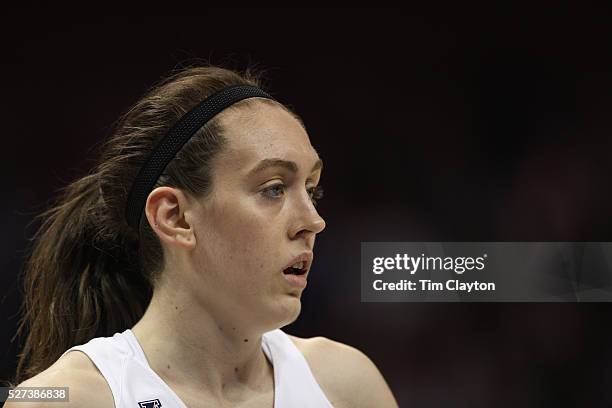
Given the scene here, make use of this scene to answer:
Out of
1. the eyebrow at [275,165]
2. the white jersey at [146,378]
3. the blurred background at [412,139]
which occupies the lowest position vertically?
the white jersey at [146,378]

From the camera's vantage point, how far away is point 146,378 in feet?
3.76

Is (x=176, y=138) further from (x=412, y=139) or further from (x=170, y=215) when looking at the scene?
(x=412, y=139)

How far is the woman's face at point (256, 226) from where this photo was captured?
3.72ft

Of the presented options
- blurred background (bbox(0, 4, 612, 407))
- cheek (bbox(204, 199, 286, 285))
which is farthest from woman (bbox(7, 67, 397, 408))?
blurred background (bbox(0, 4, 612, 407))

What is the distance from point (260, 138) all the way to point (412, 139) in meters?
0.75

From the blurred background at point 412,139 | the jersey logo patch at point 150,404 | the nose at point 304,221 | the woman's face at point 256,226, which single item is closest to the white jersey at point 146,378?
the jersey logo patch at point 150,404

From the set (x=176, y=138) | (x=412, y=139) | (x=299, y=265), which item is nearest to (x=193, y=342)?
(x=299, y=265)

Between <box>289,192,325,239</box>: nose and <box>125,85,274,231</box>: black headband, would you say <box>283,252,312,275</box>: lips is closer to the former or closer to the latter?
<box>289,192,325,239</box>: nose

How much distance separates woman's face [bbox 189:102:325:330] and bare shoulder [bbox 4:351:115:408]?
0.58 ft

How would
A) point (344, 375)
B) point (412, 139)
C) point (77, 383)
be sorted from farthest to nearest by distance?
point (412, 139), point (344, 375), point (77, 383)

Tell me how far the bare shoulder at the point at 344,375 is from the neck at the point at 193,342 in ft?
0.50

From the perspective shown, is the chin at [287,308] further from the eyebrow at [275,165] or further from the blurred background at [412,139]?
the blurred background at [412,139]

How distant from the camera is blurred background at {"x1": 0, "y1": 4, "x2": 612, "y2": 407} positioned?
1.81m

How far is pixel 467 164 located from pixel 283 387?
790mm
